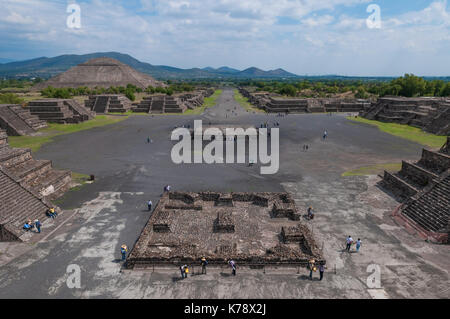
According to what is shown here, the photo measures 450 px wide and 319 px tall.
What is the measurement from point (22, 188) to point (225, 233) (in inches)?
687

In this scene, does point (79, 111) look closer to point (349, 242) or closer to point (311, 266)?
point (311, 266)

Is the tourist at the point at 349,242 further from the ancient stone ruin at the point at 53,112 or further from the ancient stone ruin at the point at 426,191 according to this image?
the ancient stone ruin at the point at 53,112

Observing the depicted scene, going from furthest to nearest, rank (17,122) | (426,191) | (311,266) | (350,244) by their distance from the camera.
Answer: (17,122), (426,191), (350,244), (311,266)

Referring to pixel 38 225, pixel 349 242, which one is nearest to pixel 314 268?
pixel 349 242

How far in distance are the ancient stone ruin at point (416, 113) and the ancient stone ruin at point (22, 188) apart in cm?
6683

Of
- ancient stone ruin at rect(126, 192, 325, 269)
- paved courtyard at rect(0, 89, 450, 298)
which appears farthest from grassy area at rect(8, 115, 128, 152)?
ancient stone ruin at rect(126, 192, 325, 269)

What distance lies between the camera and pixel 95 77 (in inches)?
6649

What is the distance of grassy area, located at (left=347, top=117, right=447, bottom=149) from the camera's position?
1884 inches

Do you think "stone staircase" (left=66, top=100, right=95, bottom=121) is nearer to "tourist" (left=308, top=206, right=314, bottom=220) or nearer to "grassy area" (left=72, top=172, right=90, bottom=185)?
"grassy area" (left=72, top=172, right=90, bottom=185)

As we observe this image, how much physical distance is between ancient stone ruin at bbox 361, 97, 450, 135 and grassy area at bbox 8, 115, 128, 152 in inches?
2867

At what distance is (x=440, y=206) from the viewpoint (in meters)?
20.7
